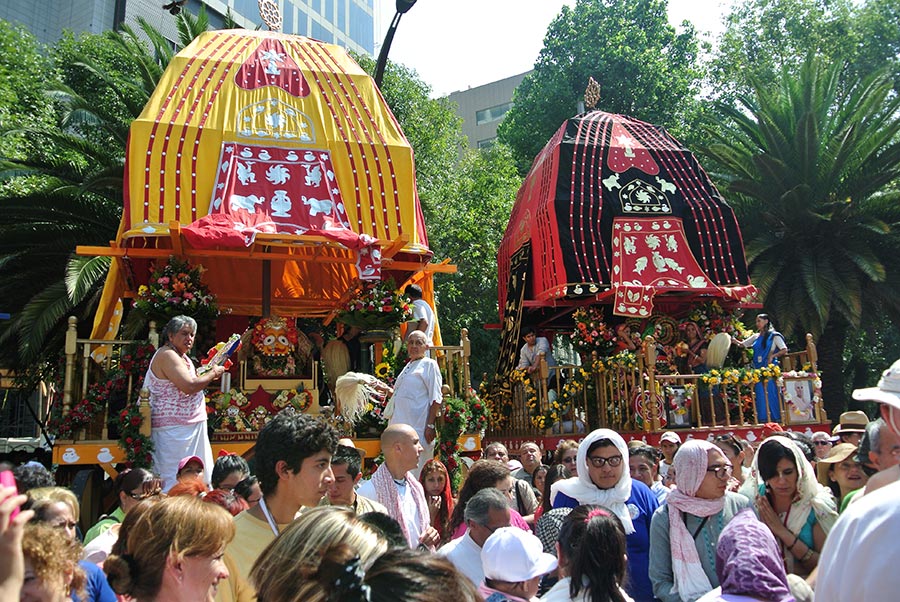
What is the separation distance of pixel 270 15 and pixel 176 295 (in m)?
6.90

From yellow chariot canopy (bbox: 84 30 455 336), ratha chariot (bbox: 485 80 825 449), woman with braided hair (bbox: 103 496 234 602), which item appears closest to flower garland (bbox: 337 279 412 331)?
yellow chariot canopy (bbox: 84 30 455 336)

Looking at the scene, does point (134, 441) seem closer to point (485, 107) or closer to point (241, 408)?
point (241, 408)

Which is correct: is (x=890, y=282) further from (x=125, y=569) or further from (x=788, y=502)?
(x=125, y=569)

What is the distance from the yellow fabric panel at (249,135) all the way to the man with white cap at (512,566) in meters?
9.67

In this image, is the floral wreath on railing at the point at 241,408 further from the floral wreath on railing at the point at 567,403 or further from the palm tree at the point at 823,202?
the palm tree at the point at 823,202

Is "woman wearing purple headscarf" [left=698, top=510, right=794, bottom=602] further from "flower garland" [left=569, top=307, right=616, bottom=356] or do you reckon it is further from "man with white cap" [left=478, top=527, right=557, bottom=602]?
"flower garland" [left=569, top=307, right=616, bottom=356]

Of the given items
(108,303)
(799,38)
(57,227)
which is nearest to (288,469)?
(108,303)

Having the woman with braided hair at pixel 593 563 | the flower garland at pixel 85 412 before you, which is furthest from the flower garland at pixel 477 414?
the woman with braided hair at pixel 593 563

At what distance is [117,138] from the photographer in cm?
1773

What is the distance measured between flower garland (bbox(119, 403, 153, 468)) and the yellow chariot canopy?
3.12 metres

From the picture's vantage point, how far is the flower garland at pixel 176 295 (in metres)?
11.7

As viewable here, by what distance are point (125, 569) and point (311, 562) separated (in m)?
0.94

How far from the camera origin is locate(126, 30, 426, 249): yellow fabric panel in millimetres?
12641

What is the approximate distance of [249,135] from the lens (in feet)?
43.6
